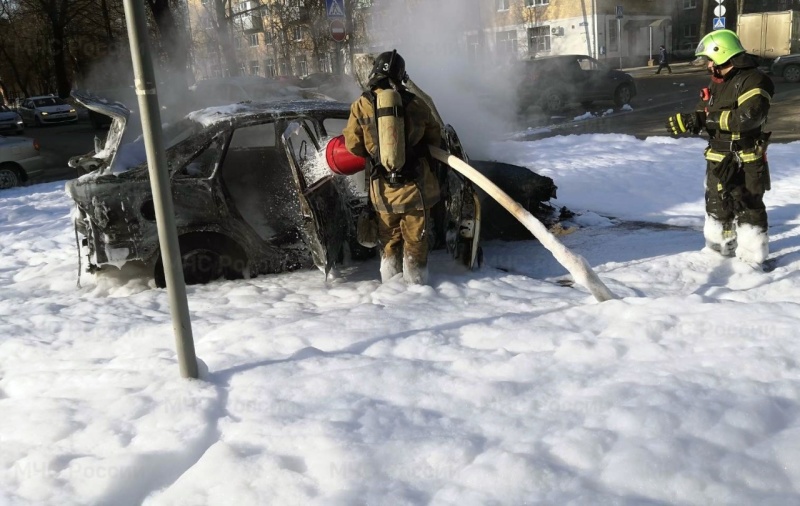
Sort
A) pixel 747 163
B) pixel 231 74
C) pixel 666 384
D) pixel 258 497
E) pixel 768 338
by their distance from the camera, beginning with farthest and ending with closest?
pixel 231 74 < pixel 747 163 < pixel 768 338 < pixel 666 384 < pixel 258 497

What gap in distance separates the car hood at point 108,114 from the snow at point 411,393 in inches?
40.7

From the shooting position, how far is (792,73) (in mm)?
25953

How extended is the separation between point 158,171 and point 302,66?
27198 millimetres

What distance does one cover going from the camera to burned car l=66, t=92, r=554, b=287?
5.19 m

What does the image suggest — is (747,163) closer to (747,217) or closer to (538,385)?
(747,217)

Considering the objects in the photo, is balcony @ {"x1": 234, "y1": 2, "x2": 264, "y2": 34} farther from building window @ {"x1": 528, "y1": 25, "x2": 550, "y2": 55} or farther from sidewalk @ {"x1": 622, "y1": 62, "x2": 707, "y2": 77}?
sidewalk @ {"x1": 622, "y1": 62, "x2": 707, "y2": 77}

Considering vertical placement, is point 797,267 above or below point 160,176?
below

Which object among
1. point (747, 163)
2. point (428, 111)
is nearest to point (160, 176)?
point (428, 111)

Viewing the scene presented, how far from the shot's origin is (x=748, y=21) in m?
31.1

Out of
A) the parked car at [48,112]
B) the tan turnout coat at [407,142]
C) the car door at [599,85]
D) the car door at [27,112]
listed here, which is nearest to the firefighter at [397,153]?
the tan turnout coat at [407,142]

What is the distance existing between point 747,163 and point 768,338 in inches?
94.2

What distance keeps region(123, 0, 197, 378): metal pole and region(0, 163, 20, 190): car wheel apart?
1122 cm

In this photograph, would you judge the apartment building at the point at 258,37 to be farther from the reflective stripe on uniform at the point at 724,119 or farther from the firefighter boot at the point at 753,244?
the firefighter boot at the point at 753,244

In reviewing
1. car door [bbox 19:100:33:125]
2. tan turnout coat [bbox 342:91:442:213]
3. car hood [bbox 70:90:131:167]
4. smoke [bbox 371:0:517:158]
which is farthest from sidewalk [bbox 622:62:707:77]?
car hood [bbox 70:90:131:167]
